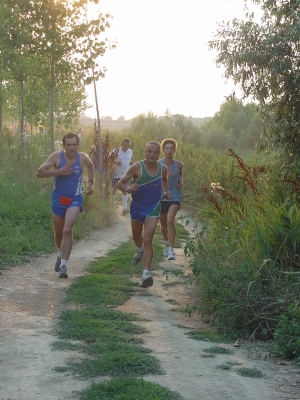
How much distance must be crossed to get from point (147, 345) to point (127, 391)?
5.08 feet

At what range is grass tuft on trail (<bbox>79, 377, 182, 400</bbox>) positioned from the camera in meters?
4.58

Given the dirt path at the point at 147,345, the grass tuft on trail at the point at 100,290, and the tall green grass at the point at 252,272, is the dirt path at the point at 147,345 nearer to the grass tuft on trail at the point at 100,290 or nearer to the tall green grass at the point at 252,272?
the grass tuft on trail at the point at 100,290

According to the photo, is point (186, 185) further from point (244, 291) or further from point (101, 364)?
point (101, 364)

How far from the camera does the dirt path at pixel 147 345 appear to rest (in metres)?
4.91

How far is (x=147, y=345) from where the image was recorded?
625 centimetres

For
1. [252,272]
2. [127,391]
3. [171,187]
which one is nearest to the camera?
[127,391]

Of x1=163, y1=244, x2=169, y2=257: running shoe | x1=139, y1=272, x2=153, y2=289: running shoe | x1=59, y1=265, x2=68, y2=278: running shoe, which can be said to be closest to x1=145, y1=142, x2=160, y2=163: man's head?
x1=139, y1=272, x2=153, y2=289: running shoe

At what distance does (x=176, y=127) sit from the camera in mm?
50625

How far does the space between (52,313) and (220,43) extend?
6.48m

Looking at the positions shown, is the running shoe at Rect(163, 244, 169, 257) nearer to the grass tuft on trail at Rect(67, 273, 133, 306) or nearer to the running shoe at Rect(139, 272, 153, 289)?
the grass tuft on trail at Rect(67, 273, 133, 306)

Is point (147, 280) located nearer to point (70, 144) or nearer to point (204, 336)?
point (70, 144)

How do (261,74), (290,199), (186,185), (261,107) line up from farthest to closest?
(186,185), (261,107), (261,74), (290,199)

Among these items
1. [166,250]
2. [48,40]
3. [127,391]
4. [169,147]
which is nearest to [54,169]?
[169,147]

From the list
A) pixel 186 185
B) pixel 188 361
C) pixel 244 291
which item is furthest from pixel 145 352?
pixel 186 185
